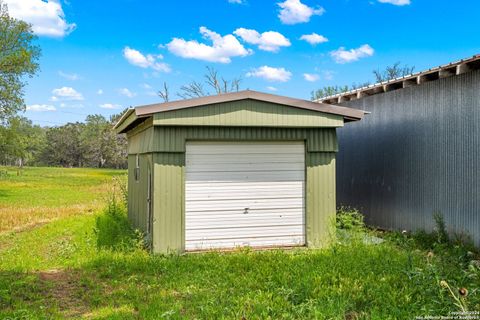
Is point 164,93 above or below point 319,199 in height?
above

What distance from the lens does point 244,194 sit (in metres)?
7.52

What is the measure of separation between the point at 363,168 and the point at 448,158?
9.72ft

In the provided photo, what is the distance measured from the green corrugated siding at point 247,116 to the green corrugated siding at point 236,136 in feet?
0.68

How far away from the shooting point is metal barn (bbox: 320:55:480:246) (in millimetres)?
7281

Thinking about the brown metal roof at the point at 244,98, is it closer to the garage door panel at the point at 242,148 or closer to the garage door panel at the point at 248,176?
the garage door panel at the point at 242,148

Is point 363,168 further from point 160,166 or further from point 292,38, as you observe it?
point 292,38

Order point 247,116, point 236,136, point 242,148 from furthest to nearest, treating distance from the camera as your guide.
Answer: point 242,148
point 236,136
point 247,116

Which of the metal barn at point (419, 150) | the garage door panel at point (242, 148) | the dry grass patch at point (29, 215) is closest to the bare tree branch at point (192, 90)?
the dry grass patch at point (29, 215)

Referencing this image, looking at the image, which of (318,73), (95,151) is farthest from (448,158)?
(95,151)

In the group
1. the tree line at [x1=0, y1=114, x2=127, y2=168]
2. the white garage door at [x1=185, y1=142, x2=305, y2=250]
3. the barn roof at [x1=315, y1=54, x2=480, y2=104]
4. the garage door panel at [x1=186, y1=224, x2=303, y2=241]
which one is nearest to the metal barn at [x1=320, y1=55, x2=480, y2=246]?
the barn roof at [x1=315, y1=54, x2=480, y2=104]

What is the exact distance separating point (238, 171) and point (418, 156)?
379 centimetres

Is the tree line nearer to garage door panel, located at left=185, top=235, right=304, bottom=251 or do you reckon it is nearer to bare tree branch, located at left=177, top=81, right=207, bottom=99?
bare tree branch, located at left=177, top=81, right=207, bottom=99

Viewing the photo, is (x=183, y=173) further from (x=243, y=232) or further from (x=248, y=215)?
(x=243, y=232)

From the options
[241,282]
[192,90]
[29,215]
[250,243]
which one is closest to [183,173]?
[250,243]
